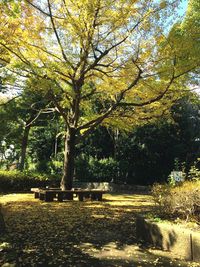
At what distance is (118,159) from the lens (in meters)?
21.2

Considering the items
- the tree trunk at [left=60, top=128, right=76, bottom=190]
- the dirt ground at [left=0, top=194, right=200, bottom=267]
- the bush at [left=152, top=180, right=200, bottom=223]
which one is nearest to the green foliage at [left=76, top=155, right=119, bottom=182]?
the tree trunk at [left=60, top=128, right=76, bottom=190]

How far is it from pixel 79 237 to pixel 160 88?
8.15 m

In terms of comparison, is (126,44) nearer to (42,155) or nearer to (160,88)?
(160,88)

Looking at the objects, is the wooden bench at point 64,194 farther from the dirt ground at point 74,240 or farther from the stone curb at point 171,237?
the stone curb at point 171,237

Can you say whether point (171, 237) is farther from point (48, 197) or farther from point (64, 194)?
point (64, 194)

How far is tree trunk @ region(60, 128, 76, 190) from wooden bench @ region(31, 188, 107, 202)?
636 mm

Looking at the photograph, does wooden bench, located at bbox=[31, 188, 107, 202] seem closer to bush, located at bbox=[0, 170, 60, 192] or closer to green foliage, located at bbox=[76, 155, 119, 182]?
bush, located at bbox=[0, 170, 60, 192]

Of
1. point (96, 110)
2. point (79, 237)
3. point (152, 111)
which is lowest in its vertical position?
point (79, 237)

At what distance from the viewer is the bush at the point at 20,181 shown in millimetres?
17516

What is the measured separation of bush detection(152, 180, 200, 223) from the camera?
629cm

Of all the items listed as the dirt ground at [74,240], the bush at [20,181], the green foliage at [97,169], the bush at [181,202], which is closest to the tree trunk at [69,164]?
the dirt ground at [74,240]

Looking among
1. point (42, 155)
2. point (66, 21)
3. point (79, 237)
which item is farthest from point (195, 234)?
point (42, 155)

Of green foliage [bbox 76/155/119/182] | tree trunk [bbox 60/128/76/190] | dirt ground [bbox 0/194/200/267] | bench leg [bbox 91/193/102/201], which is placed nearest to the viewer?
dirt ground [bbox 0/194/200/267]

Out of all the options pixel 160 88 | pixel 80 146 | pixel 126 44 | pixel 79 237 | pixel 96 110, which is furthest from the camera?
pixel 80 146
